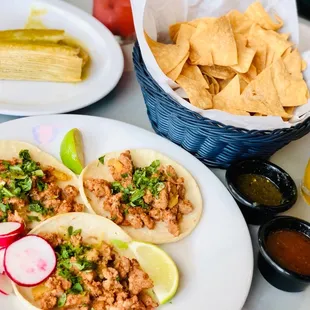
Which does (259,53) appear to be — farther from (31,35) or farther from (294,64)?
(31,35)

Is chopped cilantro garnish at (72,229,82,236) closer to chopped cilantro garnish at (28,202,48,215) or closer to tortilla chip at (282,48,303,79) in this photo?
chopped cilantro garnish at (28,202,48,215)

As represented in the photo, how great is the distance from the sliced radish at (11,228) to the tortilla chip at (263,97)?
0.91 metres

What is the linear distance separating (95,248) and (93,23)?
52.2 inches

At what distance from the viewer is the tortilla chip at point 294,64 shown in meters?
2.06

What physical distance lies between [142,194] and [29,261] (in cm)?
47

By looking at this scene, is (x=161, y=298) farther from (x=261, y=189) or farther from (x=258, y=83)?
(x=258, y=83)

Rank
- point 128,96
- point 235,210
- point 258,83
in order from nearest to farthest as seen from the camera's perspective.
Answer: point 235,210 → point 258,83 → point 128,96

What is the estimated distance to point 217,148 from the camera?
1921 millimetres

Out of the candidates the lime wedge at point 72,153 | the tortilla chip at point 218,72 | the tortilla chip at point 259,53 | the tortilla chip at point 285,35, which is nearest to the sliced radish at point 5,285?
the lime wedge at point 72,153

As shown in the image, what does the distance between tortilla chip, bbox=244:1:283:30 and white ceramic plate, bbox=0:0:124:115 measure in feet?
2.01

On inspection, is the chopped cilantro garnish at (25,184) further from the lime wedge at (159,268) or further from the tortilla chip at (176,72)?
the tortilla chip at (176,72)

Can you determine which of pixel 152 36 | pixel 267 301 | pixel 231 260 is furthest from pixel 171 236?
pixel 152 36

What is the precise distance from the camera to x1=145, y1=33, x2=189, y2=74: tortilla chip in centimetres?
192

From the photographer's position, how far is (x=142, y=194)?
5.88 feet
